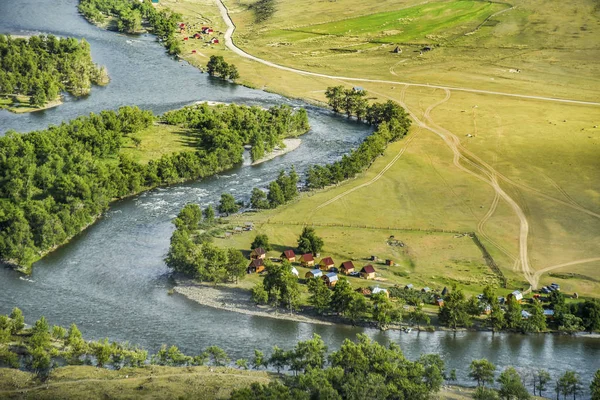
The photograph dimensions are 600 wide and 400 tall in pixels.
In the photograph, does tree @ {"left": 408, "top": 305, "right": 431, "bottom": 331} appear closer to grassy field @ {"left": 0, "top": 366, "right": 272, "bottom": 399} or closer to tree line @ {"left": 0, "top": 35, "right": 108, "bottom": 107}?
grassy field @ {"left": 0, "top": 366, "right": 272, "bottom": 399}

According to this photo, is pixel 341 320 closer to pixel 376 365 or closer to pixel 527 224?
pixel 376 365

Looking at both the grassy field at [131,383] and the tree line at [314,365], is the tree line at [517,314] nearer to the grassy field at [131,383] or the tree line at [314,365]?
the tree line at [314,365]

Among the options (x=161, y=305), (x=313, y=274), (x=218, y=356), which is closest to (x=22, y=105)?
(x=161, y=305)

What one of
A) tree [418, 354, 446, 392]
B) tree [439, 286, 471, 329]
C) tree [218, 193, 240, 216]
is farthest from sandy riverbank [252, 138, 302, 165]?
tree [418, 354, 446, 392]

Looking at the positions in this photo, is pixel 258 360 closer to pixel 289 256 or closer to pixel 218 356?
pixel 218 356

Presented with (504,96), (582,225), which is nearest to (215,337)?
(582,225)
